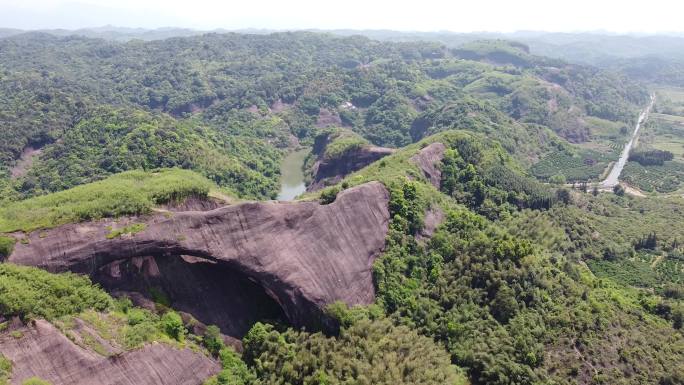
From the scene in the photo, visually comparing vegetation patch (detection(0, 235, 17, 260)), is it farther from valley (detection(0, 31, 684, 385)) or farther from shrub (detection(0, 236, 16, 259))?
valley (detection(0, 31, 684, 385))

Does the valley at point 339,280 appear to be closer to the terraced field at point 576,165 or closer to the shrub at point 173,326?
the shrub at point 173,326

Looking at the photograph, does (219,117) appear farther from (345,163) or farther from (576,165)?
(576,165)

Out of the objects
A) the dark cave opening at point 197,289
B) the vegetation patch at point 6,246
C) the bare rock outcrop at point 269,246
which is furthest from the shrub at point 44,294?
the dark cave opening at point 197,289

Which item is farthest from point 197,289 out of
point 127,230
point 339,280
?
point 339,280

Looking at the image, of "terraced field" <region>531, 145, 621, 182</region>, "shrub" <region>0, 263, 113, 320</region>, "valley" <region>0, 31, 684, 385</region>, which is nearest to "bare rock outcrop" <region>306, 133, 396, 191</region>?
"valley" <region>0, 31, 684, 385</region>

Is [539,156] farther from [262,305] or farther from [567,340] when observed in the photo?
[262,305]

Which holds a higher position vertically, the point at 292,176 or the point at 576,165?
the point at 292,176

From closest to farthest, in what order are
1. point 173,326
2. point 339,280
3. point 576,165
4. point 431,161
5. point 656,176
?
point 173,326 < point 339,280 < point 431,161 < point 656,176 < point 576,165

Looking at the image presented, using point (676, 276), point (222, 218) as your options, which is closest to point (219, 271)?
point (222, 218)
